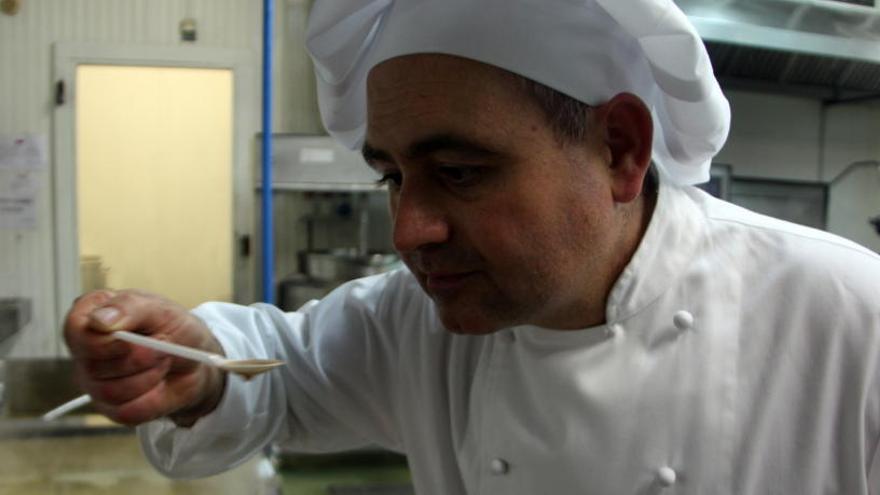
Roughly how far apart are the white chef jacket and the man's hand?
90 millimetres

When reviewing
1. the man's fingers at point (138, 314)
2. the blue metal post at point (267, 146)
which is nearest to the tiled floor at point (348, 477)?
the blue metal post at point (267, 146)

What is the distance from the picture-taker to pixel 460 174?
2.42ft

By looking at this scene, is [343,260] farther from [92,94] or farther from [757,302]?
[757,302]

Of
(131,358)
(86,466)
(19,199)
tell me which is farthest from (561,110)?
(19,199)

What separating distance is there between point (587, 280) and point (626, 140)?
17 centimetres

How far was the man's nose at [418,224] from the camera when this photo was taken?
0.74m

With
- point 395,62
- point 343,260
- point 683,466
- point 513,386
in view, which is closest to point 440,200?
point 395,62

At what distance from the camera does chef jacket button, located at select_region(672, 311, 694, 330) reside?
80 cm

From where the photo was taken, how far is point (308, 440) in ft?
3.63

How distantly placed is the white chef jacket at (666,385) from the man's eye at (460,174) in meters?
0.23

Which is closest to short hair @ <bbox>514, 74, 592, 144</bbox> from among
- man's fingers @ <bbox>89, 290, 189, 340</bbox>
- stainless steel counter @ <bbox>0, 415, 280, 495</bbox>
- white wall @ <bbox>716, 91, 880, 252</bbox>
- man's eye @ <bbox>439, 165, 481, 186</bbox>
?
man's eye @ <bbox>439, 165, 481, 186</bbox>

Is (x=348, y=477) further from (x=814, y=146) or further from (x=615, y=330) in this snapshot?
(x=814, y=146)

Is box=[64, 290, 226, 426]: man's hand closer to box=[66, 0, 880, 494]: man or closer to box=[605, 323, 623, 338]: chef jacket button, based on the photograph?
box=[66, 0, 880, 494]: man

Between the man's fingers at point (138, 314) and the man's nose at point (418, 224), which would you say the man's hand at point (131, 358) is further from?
the man's nose at point (418, 224)
